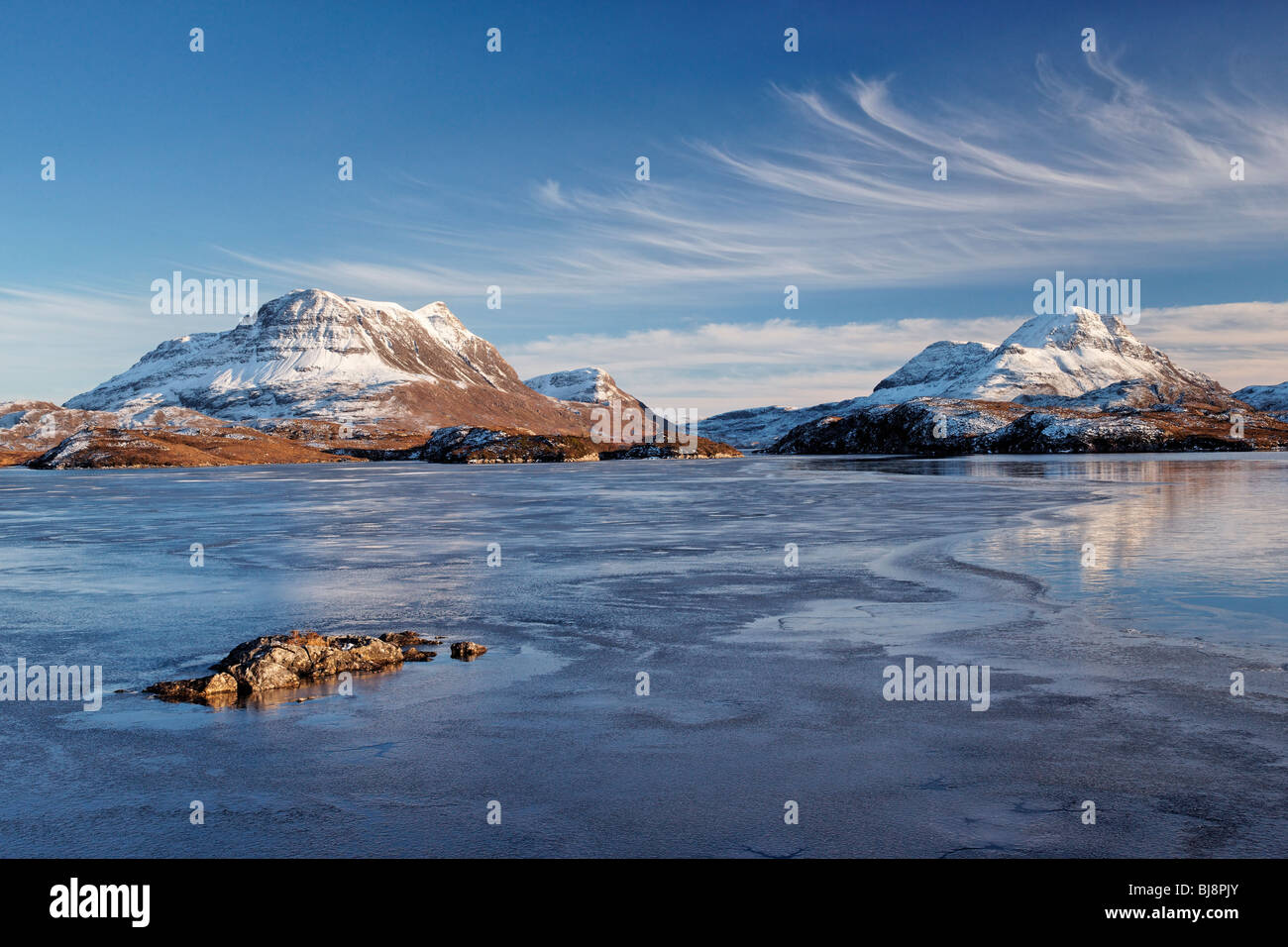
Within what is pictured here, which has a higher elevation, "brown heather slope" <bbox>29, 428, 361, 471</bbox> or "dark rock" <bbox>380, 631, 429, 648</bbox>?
"brown heather slope" <bbox>29, 428, 361, 471</bbox>

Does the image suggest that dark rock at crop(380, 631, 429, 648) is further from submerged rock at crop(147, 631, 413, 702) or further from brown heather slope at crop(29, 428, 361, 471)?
brown heather slope at crop(29, 428, 361, 471)

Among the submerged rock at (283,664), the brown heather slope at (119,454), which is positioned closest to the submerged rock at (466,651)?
the submerged rock at (283,664)

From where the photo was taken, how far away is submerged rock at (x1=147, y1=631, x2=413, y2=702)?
12.6m

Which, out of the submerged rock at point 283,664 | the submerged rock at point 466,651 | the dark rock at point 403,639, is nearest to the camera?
the submerged rock at point 283,664

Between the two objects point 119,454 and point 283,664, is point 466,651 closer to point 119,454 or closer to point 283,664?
point 283,664

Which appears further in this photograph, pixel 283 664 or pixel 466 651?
pixel 466 651

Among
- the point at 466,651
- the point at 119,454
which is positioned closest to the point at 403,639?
the point at 466,651

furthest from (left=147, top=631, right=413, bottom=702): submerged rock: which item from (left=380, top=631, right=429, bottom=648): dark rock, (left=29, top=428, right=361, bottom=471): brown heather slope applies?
(left=29, top=428, right=361, bottom=471): brown heather slope

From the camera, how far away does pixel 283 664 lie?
13156 millimetres

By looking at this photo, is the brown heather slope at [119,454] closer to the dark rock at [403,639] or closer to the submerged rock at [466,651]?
the dark rock at [403,639]

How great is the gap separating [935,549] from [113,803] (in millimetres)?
24155

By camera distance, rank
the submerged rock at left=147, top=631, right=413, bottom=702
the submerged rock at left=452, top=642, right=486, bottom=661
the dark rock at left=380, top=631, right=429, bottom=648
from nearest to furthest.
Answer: the submerged rock at left=147, top=631, right=413, bottom=702 < the submerged rock at left=452, top=642, right=486, bottom=661 < the dark rock at left=380, top=631, right=429, bottom=648

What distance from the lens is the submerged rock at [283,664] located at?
41.4ft

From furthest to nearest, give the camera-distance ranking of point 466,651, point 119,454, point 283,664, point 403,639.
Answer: point 119,454, point 403,639, point 466,651, point 283,664
